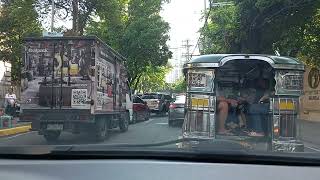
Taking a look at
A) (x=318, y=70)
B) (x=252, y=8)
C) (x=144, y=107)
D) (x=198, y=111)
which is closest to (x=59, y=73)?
(x=198, y=111)

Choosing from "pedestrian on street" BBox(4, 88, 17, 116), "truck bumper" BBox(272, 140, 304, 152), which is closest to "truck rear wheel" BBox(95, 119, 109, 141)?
"truck bumper" BBox(272, 140, 304, 152)

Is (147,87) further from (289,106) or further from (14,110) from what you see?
(289,106)

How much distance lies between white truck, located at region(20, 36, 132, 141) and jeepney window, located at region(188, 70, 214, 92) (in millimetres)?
5329

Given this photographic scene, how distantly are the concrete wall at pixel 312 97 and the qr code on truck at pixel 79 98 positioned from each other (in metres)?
14.7

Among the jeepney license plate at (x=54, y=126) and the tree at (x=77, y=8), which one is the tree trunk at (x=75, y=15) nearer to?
the tree at (x=77, y=8)

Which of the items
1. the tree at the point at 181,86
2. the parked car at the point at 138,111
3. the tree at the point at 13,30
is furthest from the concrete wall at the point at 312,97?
the tree at the point at 13,30

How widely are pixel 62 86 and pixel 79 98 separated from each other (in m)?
0.61

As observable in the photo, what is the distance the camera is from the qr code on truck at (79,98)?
15.0m

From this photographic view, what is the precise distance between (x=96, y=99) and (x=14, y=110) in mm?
13406

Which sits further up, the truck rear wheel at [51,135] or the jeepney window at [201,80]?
the jeepney window at [201,80]

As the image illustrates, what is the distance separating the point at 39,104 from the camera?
1529 centimetres

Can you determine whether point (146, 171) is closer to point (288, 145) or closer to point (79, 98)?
point (288, 145)

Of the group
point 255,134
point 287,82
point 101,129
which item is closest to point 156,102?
point 101,129

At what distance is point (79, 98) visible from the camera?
597 inches
